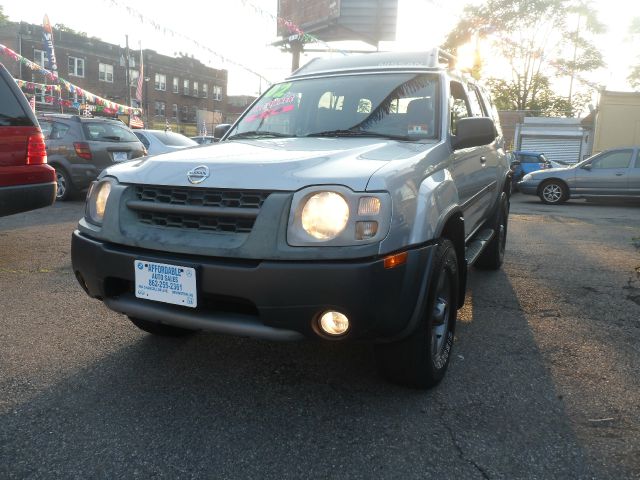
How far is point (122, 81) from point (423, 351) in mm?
50512

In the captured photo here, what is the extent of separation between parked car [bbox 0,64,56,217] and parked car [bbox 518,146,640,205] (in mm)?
12329

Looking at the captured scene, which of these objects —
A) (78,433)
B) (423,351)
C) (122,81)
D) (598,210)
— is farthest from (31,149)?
(122,81)

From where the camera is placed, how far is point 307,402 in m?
2.51

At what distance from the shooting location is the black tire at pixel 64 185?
969cm

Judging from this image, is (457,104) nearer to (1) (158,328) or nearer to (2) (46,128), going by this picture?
(1) (158,328)

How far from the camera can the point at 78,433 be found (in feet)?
7.25

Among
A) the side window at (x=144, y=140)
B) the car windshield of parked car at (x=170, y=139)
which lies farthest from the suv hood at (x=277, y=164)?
the car windshield of parked car at (x=170, y=139)

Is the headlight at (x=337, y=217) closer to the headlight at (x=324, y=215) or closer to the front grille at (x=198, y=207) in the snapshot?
the headlight at (x=324, y=215)

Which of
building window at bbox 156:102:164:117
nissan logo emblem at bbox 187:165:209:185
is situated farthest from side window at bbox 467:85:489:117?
building window at bbox 156:102:164:117

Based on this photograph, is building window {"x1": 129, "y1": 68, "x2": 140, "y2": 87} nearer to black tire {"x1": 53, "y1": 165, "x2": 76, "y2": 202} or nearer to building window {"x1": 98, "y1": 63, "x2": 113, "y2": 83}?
building window {"x1": 98, "y1": 63, "x2": 113, "y2": 83}

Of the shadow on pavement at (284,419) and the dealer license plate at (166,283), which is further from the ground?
the dealer license plate at (166,283)

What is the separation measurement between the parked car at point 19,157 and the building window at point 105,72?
150 ft

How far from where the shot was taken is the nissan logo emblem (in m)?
2.31

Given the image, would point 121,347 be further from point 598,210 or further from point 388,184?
point 598,210
